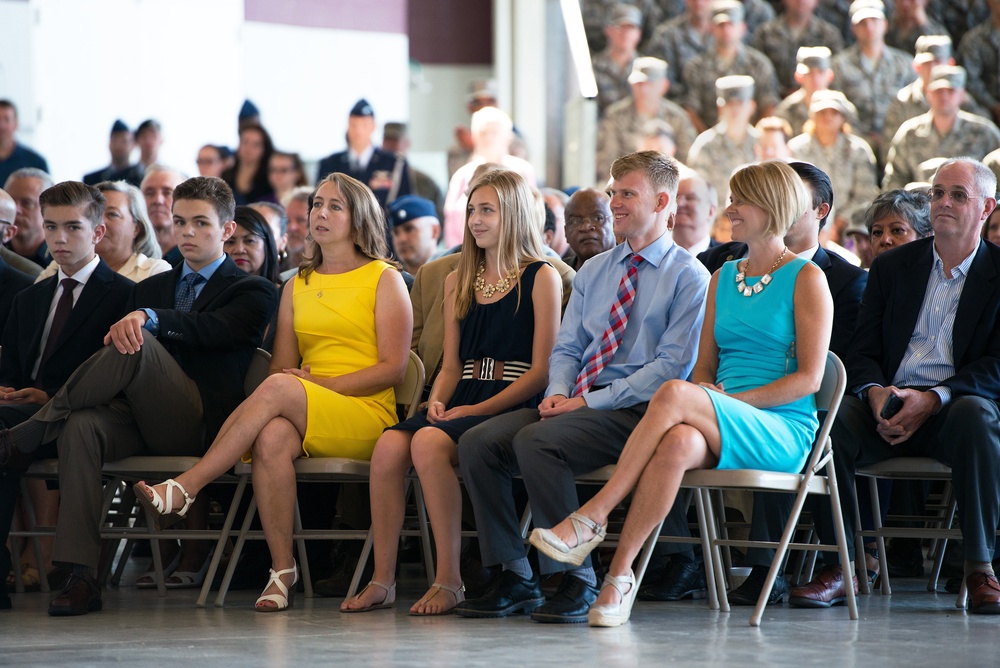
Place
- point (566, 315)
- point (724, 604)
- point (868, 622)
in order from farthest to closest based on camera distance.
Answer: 1. point (566, 315)
2. point (724, 604)
3. point (868, 622)

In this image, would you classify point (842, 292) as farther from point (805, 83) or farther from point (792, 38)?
point (792, 38)

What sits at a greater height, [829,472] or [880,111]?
[880,111]

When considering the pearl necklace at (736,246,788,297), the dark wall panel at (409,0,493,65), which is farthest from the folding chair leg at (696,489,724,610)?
the dark wall panel at (409,0,493,65)

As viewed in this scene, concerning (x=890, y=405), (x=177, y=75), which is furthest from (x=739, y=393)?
(x=177, y=75)

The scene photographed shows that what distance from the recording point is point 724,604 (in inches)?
159

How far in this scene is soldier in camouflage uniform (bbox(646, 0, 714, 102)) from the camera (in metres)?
10.7

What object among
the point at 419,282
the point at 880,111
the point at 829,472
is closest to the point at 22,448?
the point at 419,282

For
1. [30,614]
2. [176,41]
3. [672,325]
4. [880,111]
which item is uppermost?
[176,41]

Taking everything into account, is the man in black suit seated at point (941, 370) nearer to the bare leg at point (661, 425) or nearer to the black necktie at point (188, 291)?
the bare leg at point (661, 425)

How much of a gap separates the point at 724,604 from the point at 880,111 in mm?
6805

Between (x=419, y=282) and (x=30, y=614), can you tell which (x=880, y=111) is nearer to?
(x=419, y=282)

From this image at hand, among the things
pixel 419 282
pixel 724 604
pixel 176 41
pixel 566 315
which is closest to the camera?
pixel 724 604

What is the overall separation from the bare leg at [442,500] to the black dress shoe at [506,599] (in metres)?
0.11

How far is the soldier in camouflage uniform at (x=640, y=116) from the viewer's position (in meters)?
9.75
